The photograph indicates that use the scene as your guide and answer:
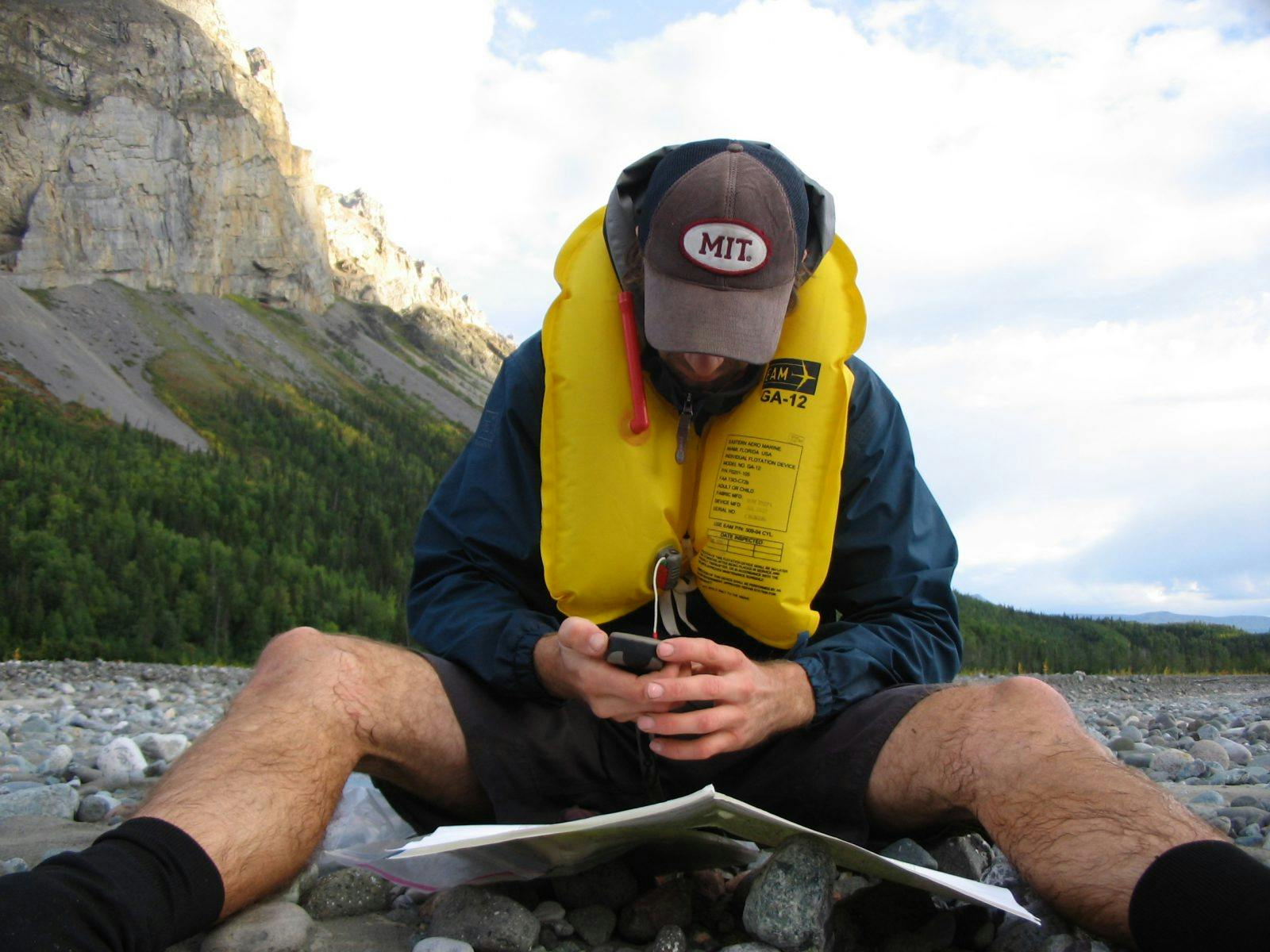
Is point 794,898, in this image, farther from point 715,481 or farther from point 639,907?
point 715,481

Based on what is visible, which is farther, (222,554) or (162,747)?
(222,554)

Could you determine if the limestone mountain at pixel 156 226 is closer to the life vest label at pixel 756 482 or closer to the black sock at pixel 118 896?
the life vest label at pixel 756 482

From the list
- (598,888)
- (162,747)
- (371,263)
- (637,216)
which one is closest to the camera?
(598,888)

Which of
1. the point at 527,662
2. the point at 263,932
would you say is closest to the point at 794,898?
the point at 527,662

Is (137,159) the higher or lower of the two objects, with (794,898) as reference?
higher

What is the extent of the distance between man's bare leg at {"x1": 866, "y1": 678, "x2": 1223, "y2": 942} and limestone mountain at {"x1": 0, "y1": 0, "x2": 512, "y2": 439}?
69.6 meters

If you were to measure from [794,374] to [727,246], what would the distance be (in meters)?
0.39

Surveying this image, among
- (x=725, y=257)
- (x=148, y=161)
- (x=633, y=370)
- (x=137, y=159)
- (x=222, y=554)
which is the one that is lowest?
(x=222, y=554)

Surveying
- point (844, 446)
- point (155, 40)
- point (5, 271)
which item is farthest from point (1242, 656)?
point (155, 40)

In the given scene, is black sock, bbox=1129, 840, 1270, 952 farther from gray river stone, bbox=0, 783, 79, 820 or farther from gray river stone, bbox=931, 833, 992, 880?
gray river stone, bbox=0, 783, 79, 820

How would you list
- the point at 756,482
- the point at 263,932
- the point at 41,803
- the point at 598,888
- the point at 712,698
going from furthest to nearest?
1. the point at 41,803
2. the point at 756,482
3. the point at 598,888
4. the point at 712,698
5. the point at 263,932

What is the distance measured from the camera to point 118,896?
1.37 metres

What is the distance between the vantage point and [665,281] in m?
2.31

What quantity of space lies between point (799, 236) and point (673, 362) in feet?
1.45
